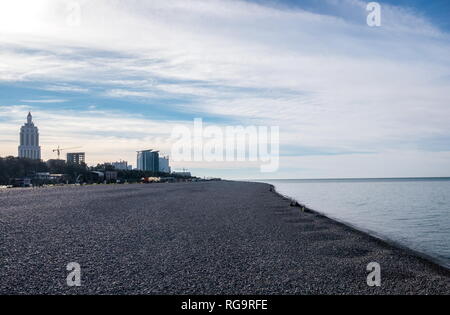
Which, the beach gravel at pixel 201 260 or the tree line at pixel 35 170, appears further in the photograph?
the tree line at pixel 35 170

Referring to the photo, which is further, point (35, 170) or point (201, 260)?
point (35, 170)

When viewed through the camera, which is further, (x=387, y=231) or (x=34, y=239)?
(x=387, y=231)

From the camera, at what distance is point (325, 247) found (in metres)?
18.0

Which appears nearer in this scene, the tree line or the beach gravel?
the beach gravel

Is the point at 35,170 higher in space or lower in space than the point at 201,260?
higher

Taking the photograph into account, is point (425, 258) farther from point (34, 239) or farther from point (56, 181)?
point (56, 181)
